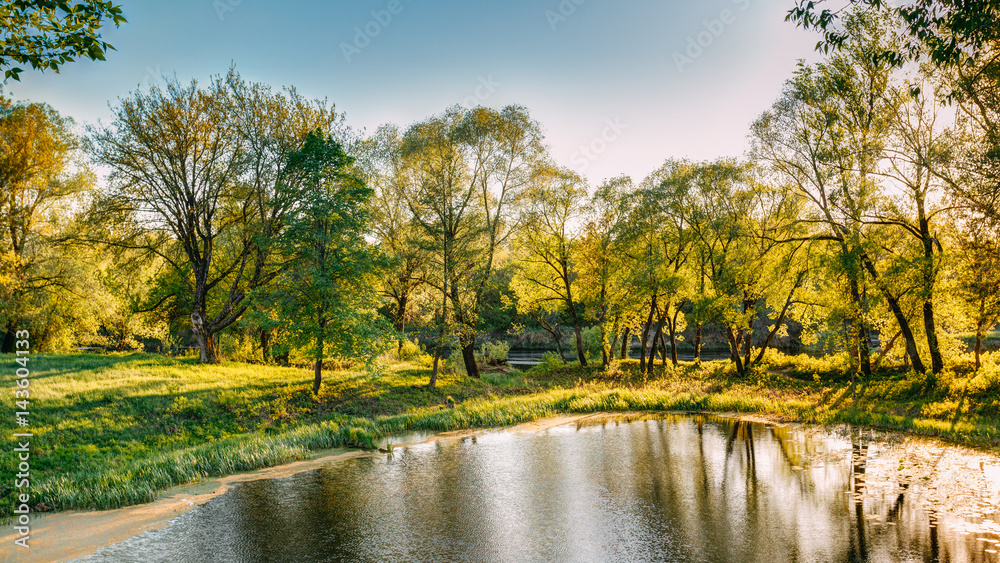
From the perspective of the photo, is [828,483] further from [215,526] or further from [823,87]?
[823,87]

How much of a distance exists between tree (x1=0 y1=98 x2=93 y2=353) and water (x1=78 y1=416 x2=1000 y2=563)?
84.8 ft

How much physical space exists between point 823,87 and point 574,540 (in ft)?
79.1

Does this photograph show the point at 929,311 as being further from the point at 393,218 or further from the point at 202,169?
the point at 202,169

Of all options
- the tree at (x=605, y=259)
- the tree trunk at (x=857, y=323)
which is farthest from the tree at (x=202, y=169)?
the tree trunk at (x=857, y=323)

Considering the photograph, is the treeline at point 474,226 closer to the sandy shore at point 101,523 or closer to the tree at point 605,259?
→ the tree at point 605,259

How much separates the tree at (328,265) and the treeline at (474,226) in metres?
0.09

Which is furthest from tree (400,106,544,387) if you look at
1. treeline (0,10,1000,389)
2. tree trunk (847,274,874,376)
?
tree trunk (847,274,874,376)

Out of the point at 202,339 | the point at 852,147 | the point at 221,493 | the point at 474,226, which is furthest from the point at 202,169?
the point at 852,147

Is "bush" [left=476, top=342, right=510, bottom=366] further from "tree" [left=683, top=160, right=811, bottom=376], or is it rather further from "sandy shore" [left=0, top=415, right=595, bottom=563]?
"sandy shore" [left=0, top=415, right=595, bottom=563]

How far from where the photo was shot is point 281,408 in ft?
62.0

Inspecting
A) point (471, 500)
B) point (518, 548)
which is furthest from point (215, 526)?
point (518, 548)

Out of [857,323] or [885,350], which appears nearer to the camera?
[857,323]

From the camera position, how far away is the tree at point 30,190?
84.8 ft

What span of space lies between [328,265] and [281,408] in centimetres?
588
